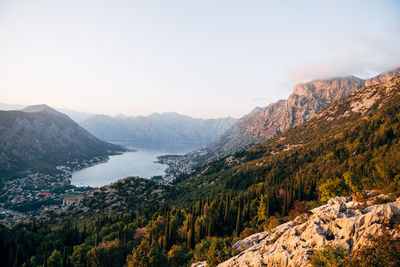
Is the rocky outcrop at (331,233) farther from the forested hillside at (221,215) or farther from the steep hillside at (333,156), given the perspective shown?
the steep hillside at (333,156)

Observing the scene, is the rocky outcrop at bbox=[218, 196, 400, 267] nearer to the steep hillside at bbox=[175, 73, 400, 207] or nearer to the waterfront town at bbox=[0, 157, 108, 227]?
the steep hillside at bbox=[175, 73, 400, 207]

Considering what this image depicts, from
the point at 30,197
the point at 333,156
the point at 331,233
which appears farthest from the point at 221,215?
the point at 30,197

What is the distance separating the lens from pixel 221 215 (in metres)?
59.1

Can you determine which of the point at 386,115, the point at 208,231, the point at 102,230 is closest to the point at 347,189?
the point at 208,231

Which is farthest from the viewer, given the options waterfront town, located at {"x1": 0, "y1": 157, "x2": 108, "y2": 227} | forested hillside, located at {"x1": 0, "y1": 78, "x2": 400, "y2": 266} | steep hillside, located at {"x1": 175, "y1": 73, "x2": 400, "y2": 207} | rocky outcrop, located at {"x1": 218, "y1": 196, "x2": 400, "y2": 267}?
waterfront town, located at {"x1": 0, "y1": 157, "x2": 108, "y2": 227}

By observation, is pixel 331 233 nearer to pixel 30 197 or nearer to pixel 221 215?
pixel 221 215

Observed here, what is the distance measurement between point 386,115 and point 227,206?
370 ft

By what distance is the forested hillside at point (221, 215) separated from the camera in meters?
42.6

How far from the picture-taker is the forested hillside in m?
42.6

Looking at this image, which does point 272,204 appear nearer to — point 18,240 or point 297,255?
point 297,255

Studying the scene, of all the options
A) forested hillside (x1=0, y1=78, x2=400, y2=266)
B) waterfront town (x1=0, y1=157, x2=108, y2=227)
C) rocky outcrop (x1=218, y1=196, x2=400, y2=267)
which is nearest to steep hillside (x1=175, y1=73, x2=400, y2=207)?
forested hillside (x1=0, y1=78, x2=400, y2=266)

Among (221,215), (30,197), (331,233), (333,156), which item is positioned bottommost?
(30,197)

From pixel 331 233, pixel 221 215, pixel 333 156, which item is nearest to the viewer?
pixel 331 233

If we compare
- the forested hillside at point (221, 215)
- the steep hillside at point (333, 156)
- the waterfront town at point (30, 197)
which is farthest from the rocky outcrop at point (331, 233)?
the waterfront town at point (30, 197)
